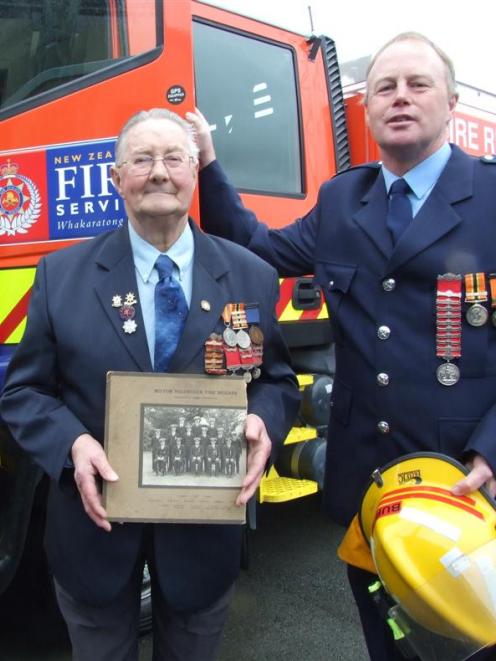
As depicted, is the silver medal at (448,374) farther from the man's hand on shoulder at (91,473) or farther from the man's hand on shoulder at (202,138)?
the man's hand on shoulder at (202,138)

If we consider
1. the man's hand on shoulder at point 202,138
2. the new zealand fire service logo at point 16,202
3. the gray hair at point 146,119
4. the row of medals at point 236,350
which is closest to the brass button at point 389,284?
the row of medals at point 236,350

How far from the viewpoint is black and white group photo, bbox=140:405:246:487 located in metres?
1.34

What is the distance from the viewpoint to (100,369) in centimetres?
140

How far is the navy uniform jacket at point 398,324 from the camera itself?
4.77 ft

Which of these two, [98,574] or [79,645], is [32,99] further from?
[79,645]

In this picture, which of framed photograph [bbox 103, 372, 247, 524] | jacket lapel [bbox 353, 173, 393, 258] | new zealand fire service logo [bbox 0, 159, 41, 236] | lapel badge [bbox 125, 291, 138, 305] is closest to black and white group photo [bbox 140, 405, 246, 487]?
framed photograph [bbox 103, 372, 247, 524]

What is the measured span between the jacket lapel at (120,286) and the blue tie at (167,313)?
32mm

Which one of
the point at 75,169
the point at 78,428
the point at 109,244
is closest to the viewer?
the point at 78,428

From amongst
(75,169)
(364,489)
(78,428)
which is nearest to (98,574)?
(78,428)

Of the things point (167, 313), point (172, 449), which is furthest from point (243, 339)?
point (172, 449)

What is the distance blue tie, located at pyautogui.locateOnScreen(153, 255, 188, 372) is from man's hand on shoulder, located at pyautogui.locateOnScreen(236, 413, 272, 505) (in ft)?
0.72

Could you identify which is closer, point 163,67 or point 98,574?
point 98,574

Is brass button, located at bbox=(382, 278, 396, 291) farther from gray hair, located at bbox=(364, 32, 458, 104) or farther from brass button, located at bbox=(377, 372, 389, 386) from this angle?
gray hair, located at bbox=(364, 32, 458, 104)

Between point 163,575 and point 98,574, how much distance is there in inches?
5.4
